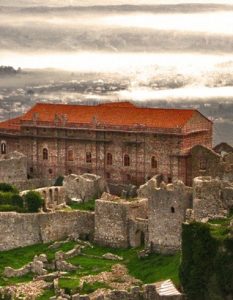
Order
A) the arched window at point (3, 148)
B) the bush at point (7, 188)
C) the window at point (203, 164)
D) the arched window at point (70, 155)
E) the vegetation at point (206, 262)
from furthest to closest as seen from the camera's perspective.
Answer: the arched window at point (3, 148)
the arched window at point (70, 155)
the window at point (203, 164)
the bush at point (7, 188)
the vegetation at point (206, 262)

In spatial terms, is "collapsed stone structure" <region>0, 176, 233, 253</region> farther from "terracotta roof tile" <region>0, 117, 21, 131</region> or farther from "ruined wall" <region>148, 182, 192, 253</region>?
"terracotta roof tile" <region>0, 117, 21, 131</region>

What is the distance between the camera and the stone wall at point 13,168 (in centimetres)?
9981

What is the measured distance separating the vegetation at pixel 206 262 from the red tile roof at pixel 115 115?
29707 millimetres

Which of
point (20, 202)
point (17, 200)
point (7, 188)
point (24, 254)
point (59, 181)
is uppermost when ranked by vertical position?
point (59, 181)

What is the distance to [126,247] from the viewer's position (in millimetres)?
81938

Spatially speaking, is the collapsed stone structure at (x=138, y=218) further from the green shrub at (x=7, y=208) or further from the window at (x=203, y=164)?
the window at (x=203, y=164)

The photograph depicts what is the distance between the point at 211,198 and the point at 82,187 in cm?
1923

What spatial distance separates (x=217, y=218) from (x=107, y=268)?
773 cm

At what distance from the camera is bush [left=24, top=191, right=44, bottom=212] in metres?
86.4

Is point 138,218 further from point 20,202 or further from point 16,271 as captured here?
point 20,202

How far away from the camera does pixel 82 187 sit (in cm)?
9431

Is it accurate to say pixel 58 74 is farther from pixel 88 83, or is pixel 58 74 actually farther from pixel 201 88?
pixel 201 88

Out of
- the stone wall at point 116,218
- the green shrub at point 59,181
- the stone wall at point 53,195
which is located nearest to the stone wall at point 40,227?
the stone wall at point 116,218

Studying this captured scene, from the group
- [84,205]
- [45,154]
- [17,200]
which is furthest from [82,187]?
[45,154]
